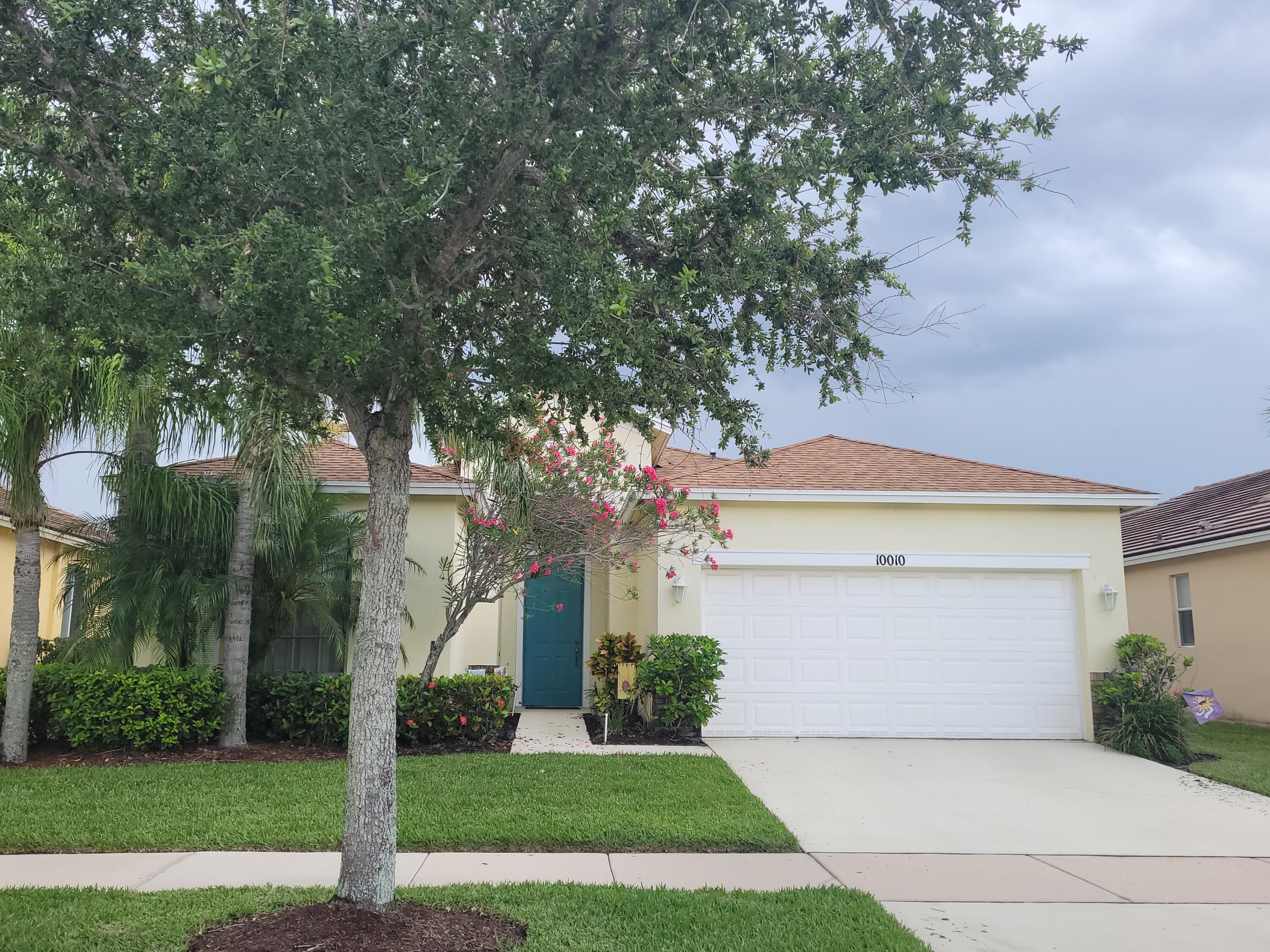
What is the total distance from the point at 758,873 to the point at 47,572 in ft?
50.8

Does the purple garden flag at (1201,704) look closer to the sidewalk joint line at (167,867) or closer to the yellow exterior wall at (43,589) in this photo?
the sidewalk joint line at (167,867)

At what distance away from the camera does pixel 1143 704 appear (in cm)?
1120

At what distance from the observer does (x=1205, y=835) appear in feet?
24.5

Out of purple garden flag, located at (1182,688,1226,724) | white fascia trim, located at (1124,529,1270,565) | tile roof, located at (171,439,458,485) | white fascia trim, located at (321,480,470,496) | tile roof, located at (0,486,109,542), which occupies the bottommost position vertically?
purple garden flag, located at (1182,688,1226,724)

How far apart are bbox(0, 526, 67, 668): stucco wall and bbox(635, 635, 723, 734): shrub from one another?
28.5 feet

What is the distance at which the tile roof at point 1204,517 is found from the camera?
48.5 feet

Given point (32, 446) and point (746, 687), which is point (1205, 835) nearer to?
point (746, 687)

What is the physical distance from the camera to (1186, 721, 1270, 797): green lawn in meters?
9.57

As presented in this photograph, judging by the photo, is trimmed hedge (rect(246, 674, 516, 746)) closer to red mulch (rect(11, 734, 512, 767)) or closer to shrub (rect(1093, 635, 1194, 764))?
red mulch (rect(11, 734, 512, 767))

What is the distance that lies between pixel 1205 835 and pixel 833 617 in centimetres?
520

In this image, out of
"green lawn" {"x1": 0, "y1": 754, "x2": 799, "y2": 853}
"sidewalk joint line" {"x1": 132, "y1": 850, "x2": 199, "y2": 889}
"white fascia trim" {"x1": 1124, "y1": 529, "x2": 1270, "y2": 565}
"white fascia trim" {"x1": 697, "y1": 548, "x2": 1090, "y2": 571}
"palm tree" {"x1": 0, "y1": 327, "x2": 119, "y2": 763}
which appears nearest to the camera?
"sidewalk joint line" {"x1": 132, "y1": 850, "x2": 199, "y2": 889}

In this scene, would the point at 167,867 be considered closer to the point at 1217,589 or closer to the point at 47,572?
the point at 47,572

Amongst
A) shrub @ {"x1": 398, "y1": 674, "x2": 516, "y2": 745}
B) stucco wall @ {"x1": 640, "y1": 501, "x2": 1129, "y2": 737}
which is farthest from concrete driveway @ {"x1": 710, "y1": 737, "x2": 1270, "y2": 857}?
shrub @ {"x1": 398, "y1": 674, "x2": 516, "y2": 745}

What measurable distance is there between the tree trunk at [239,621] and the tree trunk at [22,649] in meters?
1.94
